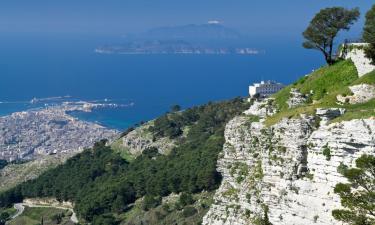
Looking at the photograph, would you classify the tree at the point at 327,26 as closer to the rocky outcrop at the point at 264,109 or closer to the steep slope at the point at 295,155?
the steep slope at the point at 295,155

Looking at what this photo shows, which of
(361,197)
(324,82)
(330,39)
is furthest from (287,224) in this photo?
(330,39)

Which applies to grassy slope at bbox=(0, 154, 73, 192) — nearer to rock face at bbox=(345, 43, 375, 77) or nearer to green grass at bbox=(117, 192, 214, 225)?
green grass at bbox=(117, 192, 214, 225)

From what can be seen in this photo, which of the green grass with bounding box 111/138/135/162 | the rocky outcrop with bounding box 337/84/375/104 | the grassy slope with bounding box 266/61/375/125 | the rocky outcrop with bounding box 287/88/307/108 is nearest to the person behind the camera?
the rocky outcrop with bounding box 337/84/375/104

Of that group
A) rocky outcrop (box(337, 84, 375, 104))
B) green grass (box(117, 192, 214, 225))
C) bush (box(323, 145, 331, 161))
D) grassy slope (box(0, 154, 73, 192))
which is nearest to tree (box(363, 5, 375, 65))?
rocky outcrop (box(337, 84, 375, 104))

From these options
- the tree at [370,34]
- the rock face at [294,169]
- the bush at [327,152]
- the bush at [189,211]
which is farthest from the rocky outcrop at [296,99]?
the bush at [189,211]

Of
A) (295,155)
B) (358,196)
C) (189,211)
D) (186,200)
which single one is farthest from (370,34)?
(186,200)

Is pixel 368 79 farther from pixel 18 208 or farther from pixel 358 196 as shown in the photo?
pixel 18 208

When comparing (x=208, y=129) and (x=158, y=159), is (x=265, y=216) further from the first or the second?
(x=208, y=129)
